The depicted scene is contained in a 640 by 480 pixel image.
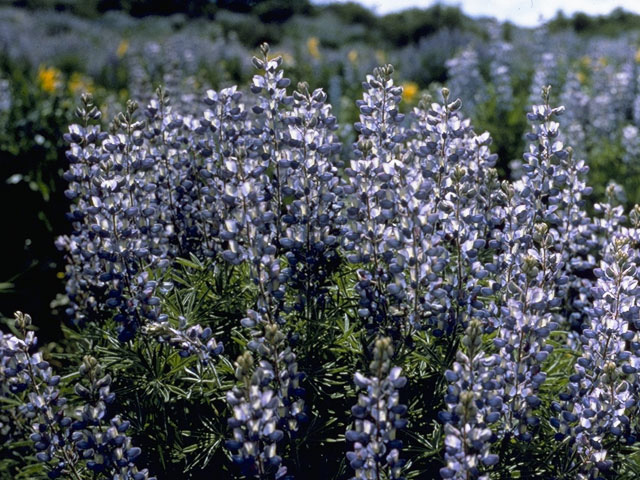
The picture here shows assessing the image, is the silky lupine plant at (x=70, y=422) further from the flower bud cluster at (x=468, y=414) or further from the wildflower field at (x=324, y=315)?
the flower bud cluster at (x=468, y=414)

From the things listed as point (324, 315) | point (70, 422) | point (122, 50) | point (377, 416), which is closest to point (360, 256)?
point (324, 315)

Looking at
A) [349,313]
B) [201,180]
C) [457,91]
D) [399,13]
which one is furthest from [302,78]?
[399,13]

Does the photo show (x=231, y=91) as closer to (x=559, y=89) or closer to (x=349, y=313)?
(x=349, y=313)

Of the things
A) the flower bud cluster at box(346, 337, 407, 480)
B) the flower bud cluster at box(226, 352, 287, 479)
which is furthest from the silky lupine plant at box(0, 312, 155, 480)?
the flower bud cluster at box(346, 337, 407, 480)

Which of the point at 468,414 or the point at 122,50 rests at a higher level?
the point at 122,50

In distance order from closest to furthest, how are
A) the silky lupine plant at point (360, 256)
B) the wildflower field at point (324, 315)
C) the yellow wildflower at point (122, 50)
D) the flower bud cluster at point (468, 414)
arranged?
the flower bud cluster at point (468, 414) < the silky lupine plant at point (360, 256) < the wildflower field at point (324, 315) < the yellow wildflower at point (122, 50)

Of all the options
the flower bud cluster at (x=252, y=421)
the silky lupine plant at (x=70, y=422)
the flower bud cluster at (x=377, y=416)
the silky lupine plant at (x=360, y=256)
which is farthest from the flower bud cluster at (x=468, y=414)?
the silky lupine plant at (x=70, y=422)

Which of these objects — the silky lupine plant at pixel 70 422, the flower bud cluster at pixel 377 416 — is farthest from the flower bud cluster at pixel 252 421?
the silky lupine plant at pixel 70 422

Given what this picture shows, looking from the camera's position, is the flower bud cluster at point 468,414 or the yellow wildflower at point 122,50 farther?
the yellow wildflower at point 122,50

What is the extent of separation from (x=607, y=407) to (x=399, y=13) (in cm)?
3294

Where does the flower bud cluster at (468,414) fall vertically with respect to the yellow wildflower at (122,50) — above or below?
below

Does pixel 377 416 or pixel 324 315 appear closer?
pixel 377 416

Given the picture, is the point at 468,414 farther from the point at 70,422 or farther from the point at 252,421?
the point at 70,422

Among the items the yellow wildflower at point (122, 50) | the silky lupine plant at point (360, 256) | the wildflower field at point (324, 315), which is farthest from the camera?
the yellow wildflower at point (122, 50)
